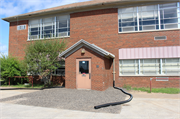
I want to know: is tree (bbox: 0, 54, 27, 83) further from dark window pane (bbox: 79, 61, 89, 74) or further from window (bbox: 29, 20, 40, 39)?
dark window pane (bbox: 79, 61, 89, 74)

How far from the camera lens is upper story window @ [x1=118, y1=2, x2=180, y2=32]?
12477mm

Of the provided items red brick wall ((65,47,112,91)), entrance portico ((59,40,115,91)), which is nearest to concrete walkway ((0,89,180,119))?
red brick wall ((65,47,112,91))

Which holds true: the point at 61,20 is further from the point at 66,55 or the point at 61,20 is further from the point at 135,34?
the point at 135,34

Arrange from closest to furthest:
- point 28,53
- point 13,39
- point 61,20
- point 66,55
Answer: point 66,55 → point 28,53 → point 61,20 → point 13,39

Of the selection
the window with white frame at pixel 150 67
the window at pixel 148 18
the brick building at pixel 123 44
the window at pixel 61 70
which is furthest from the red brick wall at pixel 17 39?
the window at pixel 148 18

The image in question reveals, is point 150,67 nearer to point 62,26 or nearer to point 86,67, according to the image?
point 86,67

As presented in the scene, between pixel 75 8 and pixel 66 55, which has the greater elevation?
pixel 75 8

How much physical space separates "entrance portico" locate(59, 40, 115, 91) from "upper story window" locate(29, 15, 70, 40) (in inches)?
180

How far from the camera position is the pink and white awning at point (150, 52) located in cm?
1221

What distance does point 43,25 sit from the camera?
16297 millimetres

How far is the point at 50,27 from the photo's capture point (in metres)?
16.0

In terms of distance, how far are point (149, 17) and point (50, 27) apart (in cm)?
1029

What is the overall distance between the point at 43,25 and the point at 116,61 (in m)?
9.29

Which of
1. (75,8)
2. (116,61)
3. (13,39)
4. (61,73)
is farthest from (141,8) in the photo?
(13,39)
